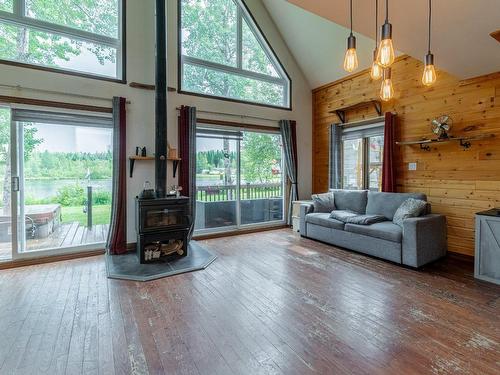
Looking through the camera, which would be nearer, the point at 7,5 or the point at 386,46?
the point at 386,46

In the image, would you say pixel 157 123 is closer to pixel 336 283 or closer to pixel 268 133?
pixel 268 133

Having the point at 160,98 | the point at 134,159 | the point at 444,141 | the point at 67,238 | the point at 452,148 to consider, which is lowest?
the point at 67,238

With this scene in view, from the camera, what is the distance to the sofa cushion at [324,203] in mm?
5023

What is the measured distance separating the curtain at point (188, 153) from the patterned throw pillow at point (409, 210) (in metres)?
3.13

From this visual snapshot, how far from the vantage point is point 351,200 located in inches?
192

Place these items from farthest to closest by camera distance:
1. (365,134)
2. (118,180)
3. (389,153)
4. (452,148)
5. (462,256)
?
(365,134) → (389,153) → (118,180) → (452,148) → (462,256)

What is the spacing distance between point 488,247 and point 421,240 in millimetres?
635

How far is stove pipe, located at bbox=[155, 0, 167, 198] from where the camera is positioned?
377cm

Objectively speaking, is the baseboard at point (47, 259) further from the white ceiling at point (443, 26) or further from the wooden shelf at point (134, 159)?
the white ceiling at point (443, 26)

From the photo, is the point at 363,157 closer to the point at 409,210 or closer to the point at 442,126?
the point at 442,126

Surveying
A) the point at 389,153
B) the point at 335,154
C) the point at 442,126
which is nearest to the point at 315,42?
the point at 335,154

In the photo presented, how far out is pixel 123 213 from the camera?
4141 mm

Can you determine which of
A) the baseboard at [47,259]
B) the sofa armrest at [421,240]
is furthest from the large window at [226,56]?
the sofa armrest at [421,240]

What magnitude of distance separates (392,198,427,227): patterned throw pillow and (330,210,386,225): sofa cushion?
0.25m
